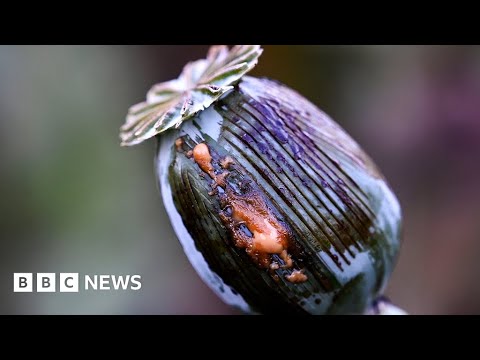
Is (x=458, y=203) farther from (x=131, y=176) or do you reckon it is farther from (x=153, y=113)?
(x=153, y=113)

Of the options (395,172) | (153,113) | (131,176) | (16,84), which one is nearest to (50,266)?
(131,176)

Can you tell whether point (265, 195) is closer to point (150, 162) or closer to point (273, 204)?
point (273, 204)

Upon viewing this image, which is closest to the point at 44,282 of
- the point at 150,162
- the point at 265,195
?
the point at 150,162

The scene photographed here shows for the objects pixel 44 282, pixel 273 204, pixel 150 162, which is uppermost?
pixel 150 162

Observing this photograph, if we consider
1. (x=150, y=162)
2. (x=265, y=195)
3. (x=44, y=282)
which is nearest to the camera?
(x=265, y=195)

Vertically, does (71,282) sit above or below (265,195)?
above

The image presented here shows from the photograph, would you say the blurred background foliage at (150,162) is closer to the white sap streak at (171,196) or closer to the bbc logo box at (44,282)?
the bbc logo box at (44,282)
